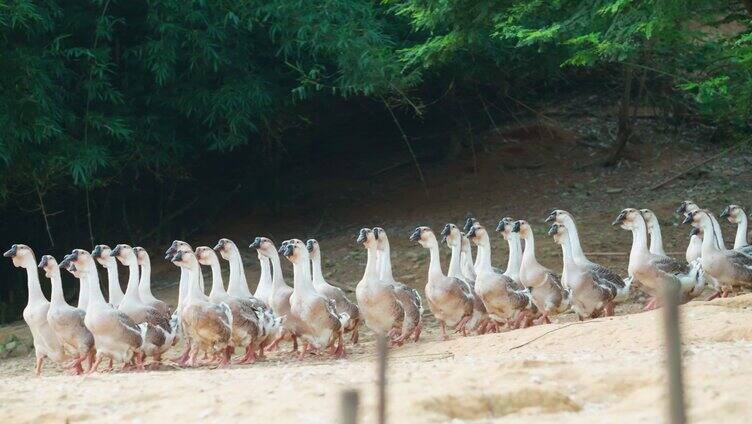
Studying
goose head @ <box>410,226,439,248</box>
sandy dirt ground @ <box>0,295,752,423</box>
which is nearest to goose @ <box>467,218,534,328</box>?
goose head @ <box>410,226,439,248</box>

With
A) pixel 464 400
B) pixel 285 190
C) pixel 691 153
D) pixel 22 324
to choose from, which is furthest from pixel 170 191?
pixel 464 400

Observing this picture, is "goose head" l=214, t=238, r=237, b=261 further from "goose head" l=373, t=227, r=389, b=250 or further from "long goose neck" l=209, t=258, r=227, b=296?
"goose head" l=373, t=227, r=389, b=250

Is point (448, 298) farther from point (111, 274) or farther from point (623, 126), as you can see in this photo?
point (623, 126)

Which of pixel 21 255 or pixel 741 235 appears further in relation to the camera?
pixel 741 235

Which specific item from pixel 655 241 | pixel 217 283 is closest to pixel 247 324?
pixel 217 283

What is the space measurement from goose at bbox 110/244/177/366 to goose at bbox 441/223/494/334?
3708 mm

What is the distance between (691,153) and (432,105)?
5243 mm

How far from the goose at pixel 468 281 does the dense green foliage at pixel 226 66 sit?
2.73 metres

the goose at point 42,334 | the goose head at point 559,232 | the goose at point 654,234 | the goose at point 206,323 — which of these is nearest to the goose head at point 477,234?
the goose head at point 559,232

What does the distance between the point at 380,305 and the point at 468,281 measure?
171 cm

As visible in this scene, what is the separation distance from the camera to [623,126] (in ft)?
71.4

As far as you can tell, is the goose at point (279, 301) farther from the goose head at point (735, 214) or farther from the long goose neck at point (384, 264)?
the goose head at point (735, 214)

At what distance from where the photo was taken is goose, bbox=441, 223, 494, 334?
14.7m

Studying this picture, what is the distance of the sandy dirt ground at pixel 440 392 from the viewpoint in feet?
24.4
